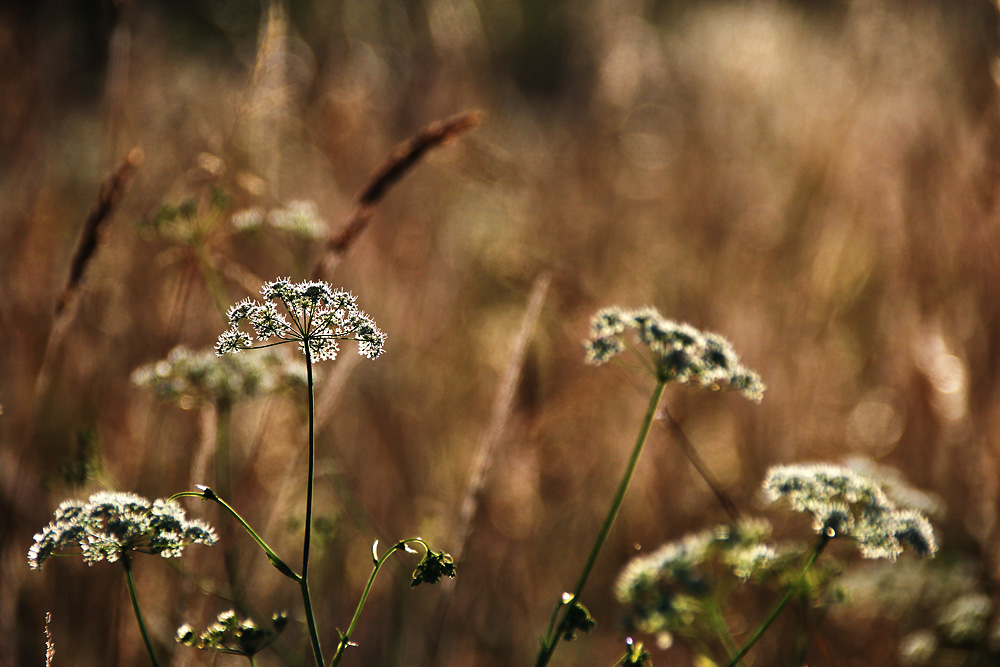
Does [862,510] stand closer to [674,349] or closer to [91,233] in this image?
[674,349]

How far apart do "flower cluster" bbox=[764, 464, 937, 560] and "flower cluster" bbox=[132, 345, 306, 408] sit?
128 cm

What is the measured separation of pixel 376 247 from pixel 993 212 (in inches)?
120

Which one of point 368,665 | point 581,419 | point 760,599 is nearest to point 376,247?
point 581,419

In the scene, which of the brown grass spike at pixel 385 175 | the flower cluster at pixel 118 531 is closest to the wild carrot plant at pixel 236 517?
the flower cluster at pixel 118 531

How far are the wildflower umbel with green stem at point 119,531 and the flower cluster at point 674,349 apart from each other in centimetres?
88

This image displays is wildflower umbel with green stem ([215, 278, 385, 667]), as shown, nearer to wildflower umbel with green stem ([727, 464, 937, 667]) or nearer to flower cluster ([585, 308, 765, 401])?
flower cluster ([585, 308, 765, 401])

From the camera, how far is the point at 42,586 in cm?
252

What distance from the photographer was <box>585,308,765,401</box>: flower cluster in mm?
1504

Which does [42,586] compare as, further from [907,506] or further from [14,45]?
[907,506]

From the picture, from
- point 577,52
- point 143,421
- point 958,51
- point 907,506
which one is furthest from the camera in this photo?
point 577,52

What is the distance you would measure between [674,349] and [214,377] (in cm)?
117

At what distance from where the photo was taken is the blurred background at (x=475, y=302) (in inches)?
98.4

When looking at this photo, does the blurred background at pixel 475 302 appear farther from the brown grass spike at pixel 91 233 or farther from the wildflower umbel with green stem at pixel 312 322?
the wildflower umbel with green stem at pixel 312 322

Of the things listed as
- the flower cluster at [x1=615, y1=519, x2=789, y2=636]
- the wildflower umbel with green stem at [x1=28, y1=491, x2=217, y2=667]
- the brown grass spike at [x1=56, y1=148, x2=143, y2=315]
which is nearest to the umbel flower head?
the wildflower umbel with green stem at [x1=28, y1=491, x2=217, y2=667]
